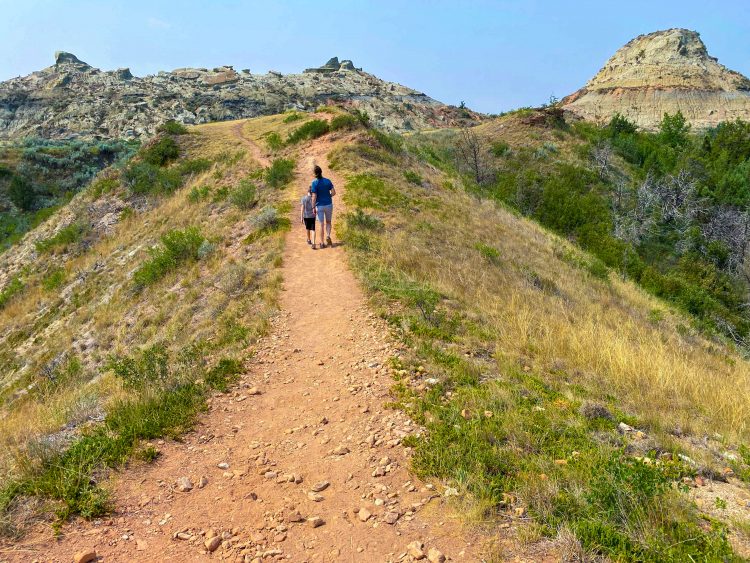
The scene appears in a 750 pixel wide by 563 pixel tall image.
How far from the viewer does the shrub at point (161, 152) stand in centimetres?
2445

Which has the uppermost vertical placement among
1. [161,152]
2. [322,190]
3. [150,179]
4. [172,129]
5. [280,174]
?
[172,129]

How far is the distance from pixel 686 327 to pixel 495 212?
356 inches

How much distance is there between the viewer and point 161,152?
25.0 meters

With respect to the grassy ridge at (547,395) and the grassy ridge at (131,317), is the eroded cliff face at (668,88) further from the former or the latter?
the grassy ridge at (547,395)

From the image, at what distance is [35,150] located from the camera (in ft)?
142

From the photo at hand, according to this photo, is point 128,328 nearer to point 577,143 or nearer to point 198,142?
point 198,142

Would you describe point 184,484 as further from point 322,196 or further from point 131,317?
point 131,317

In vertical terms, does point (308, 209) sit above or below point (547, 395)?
above

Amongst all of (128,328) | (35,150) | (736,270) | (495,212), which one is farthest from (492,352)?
(35,150)

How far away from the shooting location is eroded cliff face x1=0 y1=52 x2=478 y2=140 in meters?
62.2

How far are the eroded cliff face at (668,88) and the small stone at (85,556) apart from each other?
8706 cm

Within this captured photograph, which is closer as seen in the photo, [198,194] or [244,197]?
[244,197]

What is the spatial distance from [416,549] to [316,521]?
2.83 ft

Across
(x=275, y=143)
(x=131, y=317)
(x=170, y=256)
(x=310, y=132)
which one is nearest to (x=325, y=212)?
(x=170, y=256)
